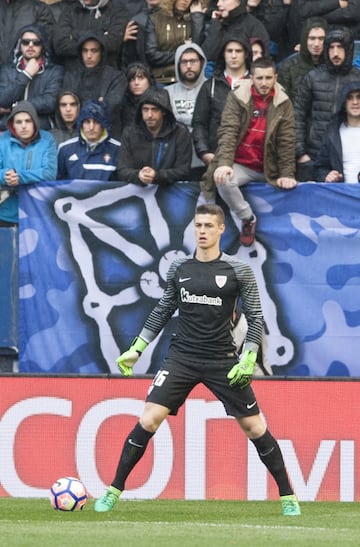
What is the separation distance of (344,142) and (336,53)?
101cm

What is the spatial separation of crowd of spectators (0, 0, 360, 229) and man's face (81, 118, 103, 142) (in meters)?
0.01

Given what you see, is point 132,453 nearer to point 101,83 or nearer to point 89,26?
point 101,83

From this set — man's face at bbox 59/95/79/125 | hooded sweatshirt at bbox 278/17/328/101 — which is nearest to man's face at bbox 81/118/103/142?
man's face at bbox 59/95/79/125

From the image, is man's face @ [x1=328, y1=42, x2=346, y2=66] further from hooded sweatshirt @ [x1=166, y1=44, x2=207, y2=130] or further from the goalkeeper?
the goalkeeper

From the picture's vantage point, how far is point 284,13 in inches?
585

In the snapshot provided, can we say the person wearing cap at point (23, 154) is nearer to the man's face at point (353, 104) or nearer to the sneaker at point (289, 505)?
the man's face at point (353, 104)

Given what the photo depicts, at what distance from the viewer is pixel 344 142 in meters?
12.7

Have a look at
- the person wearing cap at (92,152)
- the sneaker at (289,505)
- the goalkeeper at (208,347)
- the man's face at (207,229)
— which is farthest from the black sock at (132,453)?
the person wearing cap at (92,152)

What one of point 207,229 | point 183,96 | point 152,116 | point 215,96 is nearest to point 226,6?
point 183,96

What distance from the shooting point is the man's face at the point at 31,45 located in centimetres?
1398

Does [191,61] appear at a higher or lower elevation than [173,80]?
higher

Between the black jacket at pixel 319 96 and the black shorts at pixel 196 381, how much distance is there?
461 centimetres

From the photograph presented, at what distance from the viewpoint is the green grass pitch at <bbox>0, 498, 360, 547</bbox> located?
24.0 ft

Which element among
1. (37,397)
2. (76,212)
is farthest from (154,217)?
(37,397)
